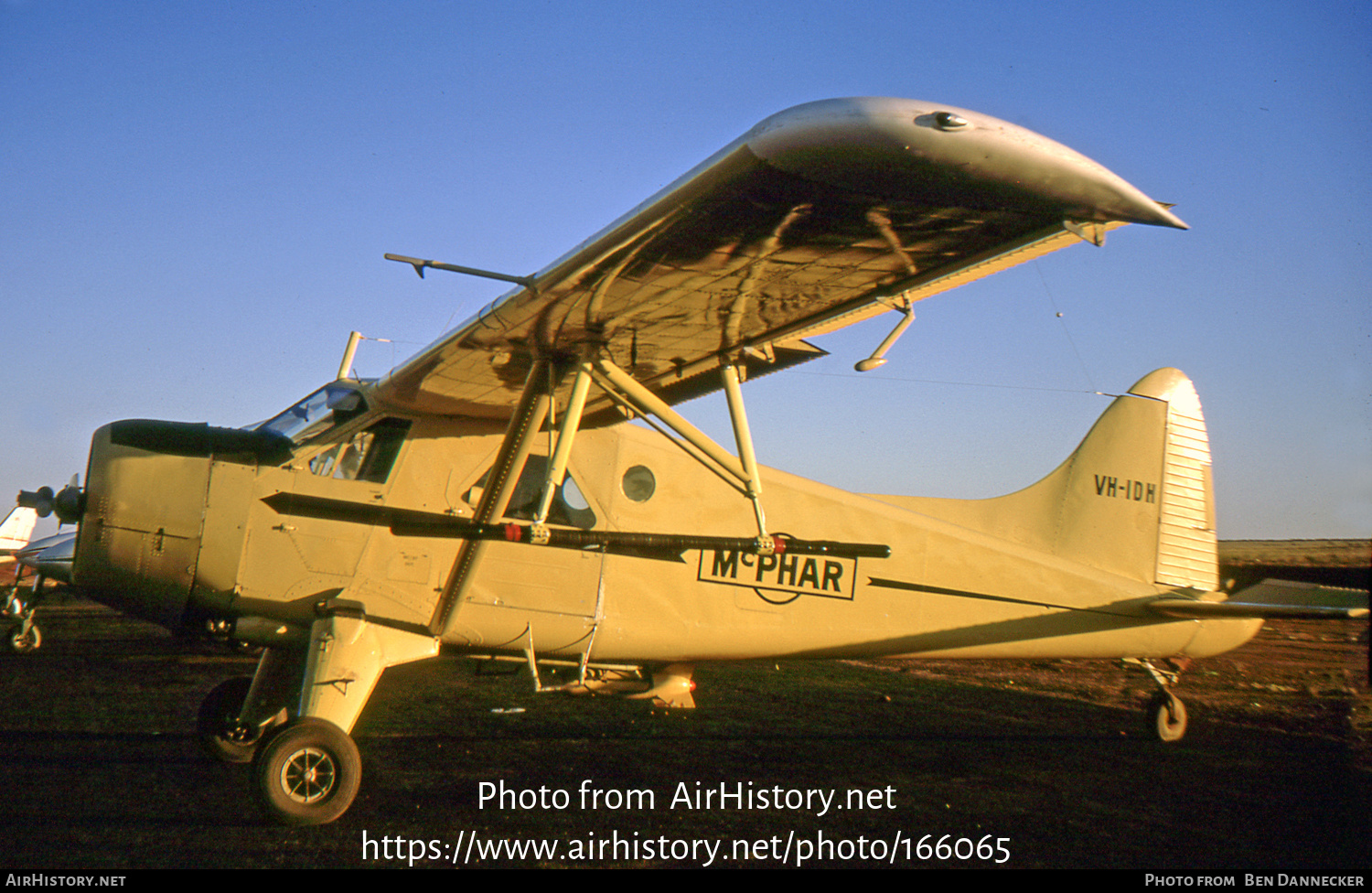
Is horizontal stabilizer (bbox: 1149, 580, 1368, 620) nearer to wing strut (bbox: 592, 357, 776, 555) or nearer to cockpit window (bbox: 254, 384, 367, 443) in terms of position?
wing strut (bbox: 592, 357, 776, 555)

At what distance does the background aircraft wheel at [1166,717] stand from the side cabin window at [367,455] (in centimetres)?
696

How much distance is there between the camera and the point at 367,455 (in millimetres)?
5852

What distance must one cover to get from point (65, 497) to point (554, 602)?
10.0 ft

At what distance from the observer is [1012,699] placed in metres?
11.0

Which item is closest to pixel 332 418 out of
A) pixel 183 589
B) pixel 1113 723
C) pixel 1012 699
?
pixel 183 589

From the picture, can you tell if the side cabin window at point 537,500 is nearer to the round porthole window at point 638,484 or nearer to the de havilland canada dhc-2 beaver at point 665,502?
the de havilland canada dhc-2 beaver at point 665,502

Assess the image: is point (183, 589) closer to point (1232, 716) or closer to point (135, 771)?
point (135, 771)

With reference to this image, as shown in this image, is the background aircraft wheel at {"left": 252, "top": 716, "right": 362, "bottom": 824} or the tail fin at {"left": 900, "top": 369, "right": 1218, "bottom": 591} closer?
the background aircraft wheel at {"left": 252, "top": 716, "right": 362, "bottom": 824}

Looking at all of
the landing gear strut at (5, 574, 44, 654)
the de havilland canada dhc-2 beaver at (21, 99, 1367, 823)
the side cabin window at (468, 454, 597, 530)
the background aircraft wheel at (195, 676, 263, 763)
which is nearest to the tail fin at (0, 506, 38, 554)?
the landing gear strut at (5, 574, 44, 654)

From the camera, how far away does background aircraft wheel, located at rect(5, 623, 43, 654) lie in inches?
520

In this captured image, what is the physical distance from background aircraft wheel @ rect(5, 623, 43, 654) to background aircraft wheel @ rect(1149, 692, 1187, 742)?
50.2ft

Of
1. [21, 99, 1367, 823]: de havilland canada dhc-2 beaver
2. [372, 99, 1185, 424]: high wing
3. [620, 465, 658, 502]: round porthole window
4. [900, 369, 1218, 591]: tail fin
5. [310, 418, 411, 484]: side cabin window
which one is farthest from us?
[900, 369, 1218, 591]: tail fin

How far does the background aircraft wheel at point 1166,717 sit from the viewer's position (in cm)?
781

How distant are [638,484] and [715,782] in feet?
7.07
